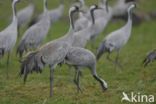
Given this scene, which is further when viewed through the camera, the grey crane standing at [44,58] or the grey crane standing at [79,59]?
the grey crane standing at [79,59]

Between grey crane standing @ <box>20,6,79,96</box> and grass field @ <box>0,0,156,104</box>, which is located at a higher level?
grey crane standing @ <box>20,6,79,96</box>

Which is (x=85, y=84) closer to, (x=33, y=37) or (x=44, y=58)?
(x=44, y=58)

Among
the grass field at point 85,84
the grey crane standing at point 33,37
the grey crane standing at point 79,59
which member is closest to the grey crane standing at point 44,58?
the grey crane standing at point 79,59

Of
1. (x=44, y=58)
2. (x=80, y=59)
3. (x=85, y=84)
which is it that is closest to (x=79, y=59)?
(x=80, y=59)

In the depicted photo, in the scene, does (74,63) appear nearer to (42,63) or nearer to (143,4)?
(42,63)

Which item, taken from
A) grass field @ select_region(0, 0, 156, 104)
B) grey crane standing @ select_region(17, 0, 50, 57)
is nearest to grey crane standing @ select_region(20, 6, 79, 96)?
grass field @ select_region(0, 0, 156, 104)

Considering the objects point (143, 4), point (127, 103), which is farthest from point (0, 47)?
point (143, 4)

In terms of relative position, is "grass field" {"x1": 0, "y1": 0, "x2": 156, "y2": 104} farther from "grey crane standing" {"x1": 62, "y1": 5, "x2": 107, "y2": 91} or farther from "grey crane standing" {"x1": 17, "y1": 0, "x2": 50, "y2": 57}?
"grey crane standing" {"x1": 17, "y1": 0, "x2": 50, "y2": 57}

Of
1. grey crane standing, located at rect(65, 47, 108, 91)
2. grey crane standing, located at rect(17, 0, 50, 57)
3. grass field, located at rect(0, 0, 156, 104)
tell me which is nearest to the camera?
grass field, located at rect(0, 0, 156, 104)

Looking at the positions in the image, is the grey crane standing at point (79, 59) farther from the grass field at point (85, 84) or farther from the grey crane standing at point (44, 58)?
the grass field at point (85, 84)

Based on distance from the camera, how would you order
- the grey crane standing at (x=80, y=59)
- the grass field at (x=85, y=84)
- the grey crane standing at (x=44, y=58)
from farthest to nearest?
1. the grey crane standing at (x=80, y=59)
2. the grey crane standing at (x=44, y=58)
3. the grass field at (x=85, y=84)

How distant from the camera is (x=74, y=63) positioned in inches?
504

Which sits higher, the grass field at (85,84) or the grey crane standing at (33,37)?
the grey crane standing at (33,37)

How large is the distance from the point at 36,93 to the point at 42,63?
2.98 feet
